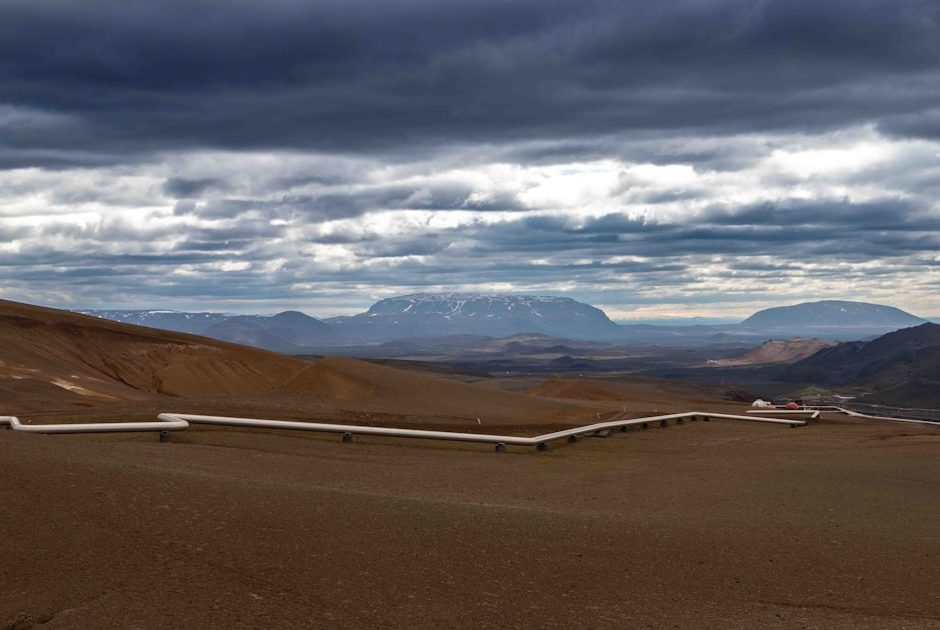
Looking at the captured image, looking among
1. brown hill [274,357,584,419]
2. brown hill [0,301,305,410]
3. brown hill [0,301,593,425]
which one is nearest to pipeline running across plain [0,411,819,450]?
brown hill [0,301,593,425]

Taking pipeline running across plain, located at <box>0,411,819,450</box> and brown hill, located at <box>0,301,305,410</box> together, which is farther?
A: brown hill, located at <box>0,301,305,410</box>

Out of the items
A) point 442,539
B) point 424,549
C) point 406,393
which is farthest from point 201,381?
point 424,549

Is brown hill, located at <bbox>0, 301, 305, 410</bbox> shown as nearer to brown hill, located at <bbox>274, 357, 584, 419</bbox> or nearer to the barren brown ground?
brown hill, located at <bbox>274, 357, 584, 419</bbox>

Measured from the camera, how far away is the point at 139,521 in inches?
408

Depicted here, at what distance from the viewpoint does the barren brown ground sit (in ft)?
28.2

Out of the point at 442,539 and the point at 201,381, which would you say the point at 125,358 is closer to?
the point at 201,381

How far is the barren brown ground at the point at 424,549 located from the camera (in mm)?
8602

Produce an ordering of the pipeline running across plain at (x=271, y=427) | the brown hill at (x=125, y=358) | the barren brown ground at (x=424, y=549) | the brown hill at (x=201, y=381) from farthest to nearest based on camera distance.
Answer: the brown hill at (x=125, y=358) < the brown hill at (x=201, y=381) < the pipeline running across plain at (x=271, y=427) < the barren brown ground at (x=424, y=549)

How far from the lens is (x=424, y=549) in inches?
420

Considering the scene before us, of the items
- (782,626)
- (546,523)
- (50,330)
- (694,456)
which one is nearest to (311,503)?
(546,523)

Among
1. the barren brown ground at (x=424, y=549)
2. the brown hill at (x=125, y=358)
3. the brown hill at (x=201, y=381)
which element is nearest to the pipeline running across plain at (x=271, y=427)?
the barren brown ground at (x=424, y=549)

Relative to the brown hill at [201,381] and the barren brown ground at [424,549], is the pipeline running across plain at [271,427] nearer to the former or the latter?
the barren brown ground at [424,549]

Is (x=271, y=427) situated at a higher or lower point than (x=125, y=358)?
lower

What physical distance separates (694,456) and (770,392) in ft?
478
